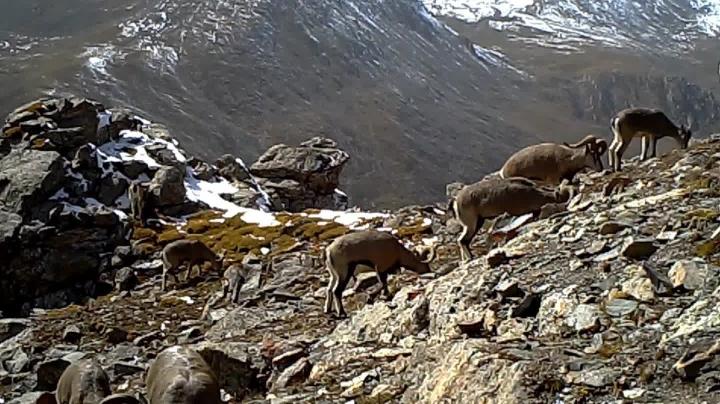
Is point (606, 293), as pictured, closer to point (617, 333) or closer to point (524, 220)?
point (617, 333)

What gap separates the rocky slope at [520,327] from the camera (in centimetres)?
949

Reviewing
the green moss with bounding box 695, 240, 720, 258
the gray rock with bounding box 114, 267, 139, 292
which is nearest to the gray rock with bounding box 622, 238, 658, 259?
the green moss with bounding box 695, 240, 720, 258

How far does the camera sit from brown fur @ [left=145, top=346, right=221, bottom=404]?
42.6ft

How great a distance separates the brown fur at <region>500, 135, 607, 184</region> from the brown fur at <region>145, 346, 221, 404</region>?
361 inches

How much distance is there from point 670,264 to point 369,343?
4659 mm

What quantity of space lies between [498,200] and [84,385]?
8.00 m

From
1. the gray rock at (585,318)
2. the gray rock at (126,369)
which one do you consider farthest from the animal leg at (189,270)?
the gray rock at (585,318)

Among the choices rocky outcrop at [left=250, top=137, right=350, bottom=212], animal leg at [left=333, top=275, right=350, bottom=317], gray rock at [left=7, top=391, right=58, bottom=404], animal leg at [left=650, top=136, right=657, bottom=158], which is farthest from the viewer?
rocky outcrop at [left=250, top=137, right=350, bottom=212]

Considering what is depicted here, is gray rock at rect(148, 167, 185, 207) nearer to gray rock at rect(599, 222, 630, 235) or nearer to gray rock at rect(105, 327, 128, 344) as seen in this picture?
gray rock at rect(105, 327, 128, 344)

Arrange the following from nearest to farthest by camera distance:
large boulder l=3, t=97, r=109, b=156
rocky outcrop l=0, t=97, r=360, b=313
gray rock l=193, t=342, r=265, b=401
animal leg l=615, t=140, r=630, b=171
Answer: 1. gray rock l=193, t=342, r=265, b=401
2. animal leg l=615, t=140, r=630, b=171
3. rocky outcrop l=0, t=97, r=360, b=313
4. large boulder l=3, t=97, r=109, b=156

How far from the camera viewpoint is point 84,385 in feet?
51.5

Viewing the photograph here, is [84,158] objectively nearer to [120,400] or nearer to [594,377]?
[120,400]

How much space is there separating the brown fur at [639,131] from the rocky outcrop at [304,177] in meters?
34.8

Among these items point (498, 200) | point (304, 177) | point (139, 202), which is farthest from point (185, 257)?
point (304, 177)
